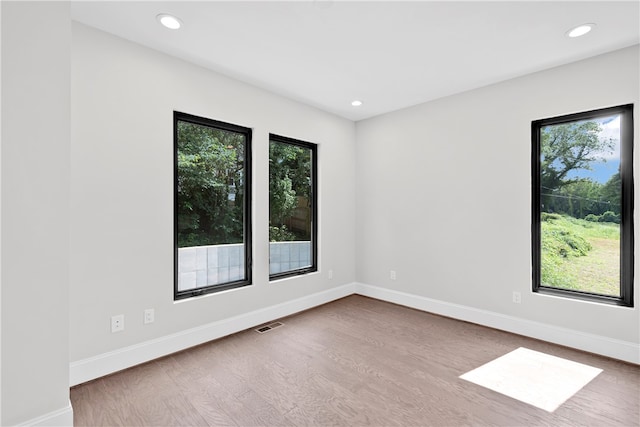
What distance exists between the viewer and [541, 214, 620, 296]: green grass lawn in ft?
8.89

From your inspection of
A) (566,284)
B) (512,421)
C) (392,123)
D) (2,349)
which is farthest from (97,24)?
(566,284)

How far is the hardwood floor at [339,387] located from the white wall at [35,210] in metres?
0.45

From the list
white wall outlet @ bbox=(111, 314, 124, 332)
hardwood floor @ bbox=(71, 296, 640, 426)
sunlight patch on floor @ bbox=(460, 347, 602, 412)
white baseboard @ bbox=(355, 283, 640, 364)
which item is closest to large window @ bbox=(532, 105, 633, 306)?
white baseboard @ bbox=(355, 283, 640, 364)

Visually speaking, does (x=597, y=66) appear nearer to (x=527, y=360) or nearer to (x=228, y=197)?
(x=527, y=360)

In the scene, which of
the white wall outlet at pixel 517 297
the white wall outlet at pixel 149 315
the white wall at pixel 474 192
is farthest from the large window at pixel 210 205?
the white wall outlet at pixel 517 297

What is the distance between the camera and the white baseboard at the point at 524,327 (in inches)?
101

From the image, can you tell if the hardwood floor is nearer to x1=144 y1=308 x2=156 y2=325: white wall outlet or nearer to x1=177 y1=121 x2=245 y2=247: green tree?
x1=144 y1=308 x2=156 y2=325: white wall outlet

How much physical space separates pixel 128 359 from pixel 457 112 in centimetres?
401

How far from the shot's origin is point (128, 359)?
7.88 feet

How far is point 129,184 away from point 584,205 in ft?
13.0

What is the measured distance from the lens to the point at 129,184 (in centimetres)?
244

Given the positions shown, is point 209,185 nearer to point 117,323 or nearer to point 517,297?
point 117,323

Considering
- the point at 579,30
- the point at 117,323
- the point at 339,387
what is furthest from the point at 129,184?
the point at 579,30

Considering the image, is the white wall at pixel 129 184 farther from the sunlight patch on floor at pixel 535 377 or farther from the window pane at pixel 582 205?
the window pane at pixel 582 205
